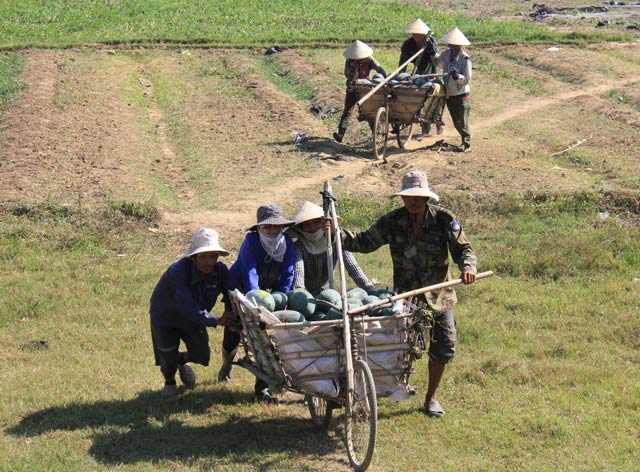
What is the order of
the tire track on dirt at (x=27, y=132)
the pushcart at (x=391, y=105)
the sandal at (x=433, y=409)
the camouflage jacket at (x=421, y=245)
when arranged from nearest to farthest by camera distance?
the camouflage jacket at (x=421, y=245)
the sandal at (x=433, y=409)
the tire track on dirt at (x=27, y=132)
the pushcart at (x=391, y=105)

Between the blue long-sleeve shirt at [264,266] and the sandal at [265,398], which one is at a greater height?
the blue long-sleeve shirt at [264,266]

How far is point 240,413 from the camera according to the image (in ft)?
23.9

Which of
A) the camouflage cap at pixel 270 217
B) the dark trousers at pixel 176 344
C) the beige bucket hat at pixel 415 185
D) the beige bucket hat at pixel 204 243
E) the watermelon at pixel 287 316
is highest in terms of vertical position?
the beige bucket hat at pixel 415 185

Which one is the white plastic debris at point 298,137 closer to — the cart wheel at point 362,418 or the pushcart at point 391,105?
the pushcart at point 391,105

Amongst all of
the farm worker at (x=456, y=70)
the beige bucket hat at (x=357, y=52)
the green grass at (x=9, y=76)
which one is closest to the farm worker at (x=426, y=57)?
the farm worker at (x=456, y=70)

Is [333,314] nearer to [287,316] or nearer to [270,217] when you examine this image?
[287,316]

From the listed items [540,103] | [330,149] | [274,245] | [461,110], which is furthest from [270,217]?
[540,103]

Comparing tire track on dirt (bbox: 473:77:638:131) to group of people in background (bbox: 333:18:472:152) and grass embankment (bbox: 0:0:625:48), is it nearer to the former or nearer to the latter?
group of people in background (bbox: 333:18:472:152)

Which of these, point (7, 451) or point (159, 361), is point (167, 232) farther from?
point (7, 451)

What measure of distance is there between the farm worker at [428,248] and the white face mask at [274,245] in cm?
47

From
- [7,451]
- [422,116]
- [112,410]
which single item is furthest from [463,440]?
[422,116]

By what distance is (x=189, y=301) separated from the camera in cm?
697

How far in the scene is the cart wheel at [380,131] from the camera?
14453 millimetres

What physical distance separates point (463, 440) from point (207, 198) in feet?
24.1
